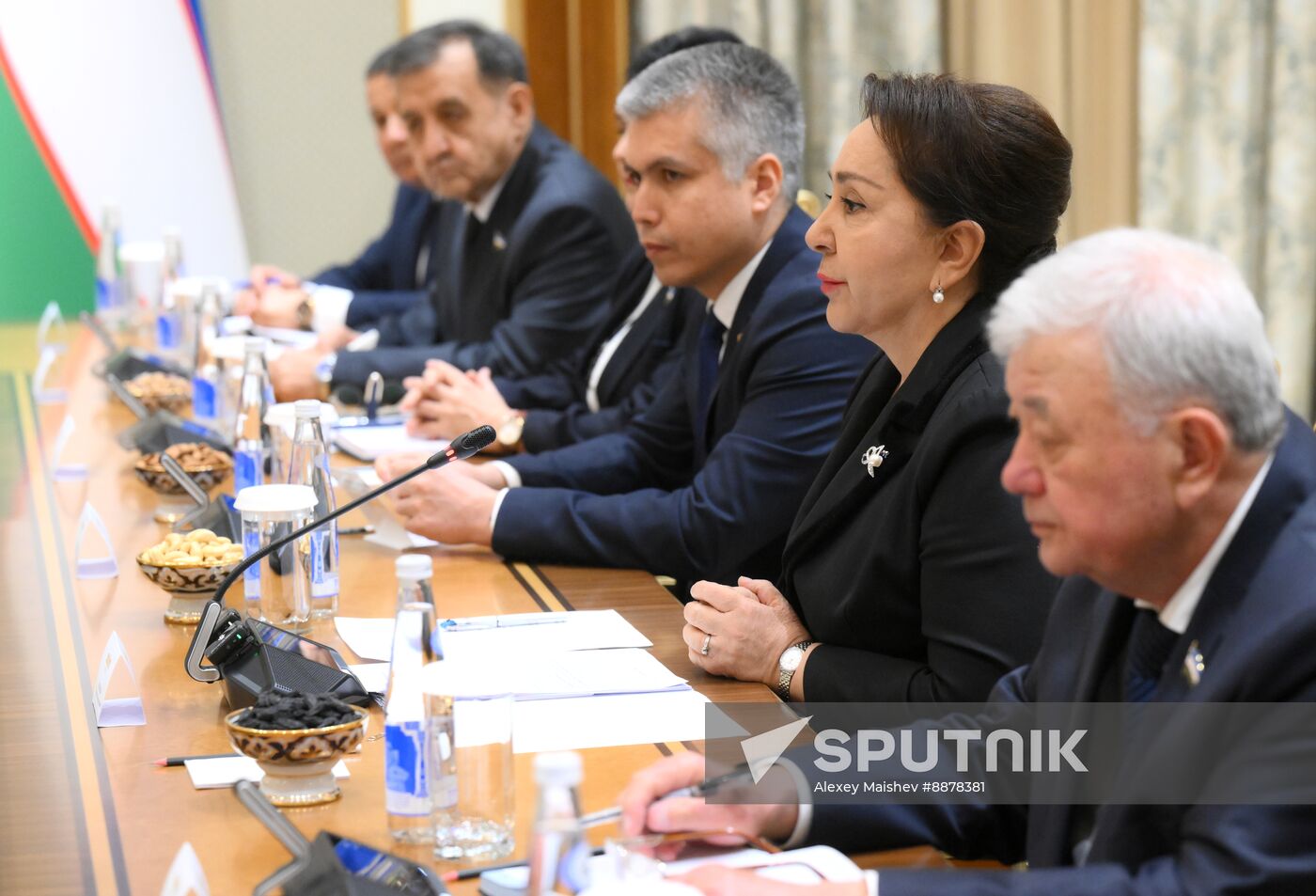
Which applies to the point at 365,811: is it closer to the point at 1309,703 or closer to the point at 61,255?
the point at 1309,703

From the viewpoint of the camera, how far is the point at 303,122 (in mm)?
6398

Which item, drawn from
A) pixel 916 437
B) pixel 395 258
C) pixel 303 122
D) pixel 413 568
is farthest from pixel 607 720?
A: pixel 303 122

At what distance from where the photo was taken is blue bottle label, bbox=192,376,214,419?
128 inches

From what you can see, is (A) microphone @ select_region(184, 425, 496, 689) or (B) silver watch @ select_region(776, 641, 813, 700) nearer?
(A) microphone @ select_region(184, 425, 496, 689)

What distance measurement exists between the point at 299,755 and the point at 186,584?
0.71 metres

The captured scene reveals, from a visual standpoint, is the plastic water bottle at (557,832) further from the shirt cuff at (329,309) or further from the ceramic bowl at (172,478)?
the shirt cuff at (329,309)

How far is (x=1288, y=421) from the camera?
1252 millimetres

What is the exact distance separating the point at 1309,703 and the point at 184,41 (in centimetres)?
583

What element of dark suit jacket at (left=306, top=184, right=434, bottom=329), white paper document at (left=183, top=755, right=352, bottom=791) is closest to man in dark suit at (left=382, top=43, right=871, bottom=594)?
white paper document at (left=183, top=755, right=352, bottom=791)

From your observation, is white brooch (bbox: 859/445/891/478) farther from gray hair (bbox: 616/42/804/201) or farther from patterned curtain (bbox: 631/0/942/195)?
patterned curtain (bbox: 631/0/942/195)

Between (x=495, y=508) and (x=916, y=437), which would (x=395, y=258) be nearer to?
(x=495, y=508)

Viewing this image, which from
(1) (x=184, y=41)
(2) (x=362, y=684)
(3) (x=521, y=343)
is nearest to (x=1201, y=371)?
(2) (x=362, y=684)

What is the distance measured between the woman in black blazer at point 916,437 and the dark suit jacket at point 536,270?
77.8 inches

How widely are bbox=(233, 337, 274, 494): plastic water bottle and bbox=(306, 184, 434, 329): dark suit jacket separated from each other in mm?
2830
